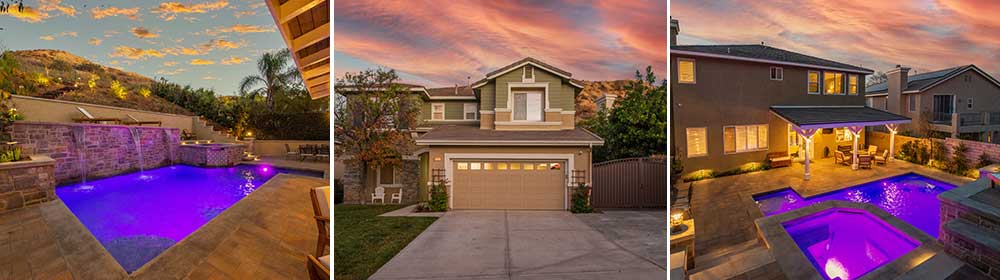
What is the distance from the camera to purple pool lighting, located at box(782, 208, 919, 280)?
70.4 inches

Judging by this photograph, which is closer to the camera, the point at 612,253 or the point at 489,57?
the point at 612,253

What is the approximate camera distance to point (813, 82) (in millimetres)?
2051

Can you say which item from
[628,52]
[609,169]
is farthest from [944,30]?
[609,169]

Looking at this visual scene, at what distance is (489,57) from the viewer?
4738 mm

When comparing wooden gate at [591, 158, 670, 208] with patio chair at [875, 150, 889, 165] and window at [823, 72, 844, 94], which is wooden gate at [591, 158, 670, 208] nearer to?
patio chair at [875, 150, 889, 165]

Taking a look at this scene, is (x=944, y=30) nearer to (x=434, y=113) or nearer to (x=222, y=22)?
(x=434, y=113)

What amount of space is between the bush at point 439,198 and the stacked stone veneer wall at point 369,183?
18.1 inches

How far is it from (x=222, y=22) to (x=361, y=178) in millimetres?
3984

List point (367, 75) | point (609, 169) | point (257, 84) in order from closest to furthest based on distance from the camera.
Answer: point (367, 75) → point (609, 169) → point (257, 84)

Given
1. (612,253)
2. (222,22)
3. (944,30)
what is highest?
(222,22)

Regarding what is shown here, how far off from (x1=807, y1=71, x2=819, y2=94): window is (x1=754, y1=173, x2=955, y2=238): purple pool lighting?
60cm

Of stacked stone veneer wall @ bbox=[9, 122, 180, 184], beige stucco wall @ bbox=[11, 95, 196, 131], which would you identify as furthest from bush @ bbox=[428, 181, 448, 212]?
beige stucco wall @ bbox=[11, 95, 196, 131]

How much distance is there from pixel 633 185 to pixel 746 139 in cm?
255

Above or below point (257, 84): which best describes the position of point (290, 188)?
below
